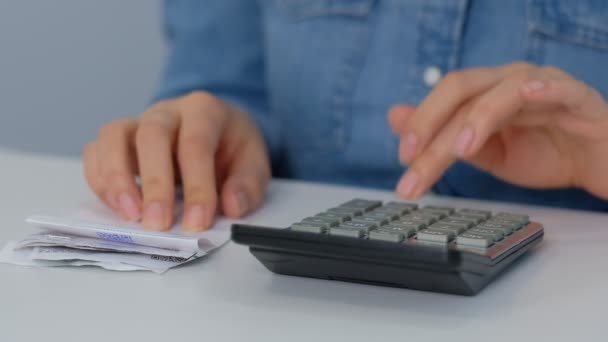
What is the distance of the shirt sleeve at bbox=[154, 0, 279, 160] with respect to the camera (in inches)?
39.0

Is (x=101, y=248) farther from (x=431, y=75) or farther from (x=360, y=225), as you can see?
(x=431, y=75)

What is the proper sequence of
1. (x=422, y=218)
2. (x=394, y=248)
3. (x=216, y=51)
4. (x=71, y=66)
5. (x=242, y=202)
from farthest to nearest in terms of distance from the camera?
1. (x=71, y=66)
2. (x=216, y=51)
3. (x=242, y=202)
4. (x=422, y=218)
5. (x=394, y=248)

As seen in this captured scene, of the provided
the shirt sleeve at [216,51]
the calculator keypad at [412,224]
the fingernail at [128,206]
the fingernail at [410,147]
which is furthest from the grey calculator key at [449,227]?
the shirt sleeve at [216,51]

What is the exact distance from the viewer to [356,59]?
88 centimetres

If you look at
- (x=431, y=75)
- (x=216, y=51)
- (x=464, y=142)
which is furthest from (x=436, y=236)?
(x=216, y=51)

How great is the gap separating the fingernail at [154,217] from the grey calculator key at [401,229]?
170 millimetres

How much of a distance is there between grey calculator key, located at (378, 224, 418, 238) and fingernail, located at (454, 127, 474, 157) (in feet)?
0.35

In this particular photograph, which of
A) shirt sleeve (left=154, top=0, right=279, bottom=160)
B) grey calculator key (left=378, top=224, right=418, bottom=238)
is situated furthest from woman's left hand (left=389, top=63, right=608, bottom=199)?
shirt sleeve (left=154, top=0, right=279, bottom=160)

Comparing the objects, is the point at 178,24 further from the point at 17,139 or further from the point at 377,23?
the point at 17,139

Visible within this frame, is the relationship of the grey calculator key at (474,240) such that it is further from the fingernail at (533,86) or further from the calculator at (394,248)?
the fingernail at (533,86)

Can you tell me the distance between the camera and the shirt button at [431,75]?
827 millimetres

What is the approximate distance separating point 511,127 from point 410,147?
0.11 metres

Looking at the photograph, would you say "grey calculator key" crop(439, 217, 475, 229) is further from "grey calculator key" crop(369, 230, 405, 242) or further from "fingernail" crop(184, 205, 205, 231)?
"fingernail" crop(184, 205, 205, 231)

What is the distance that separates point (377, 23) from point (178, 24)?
268mm
